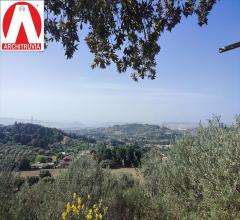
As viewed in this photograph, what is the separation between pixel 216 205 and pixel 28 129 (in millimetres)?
118068

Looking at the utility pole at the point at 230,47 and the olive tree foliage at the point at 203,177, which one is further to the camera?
the olive tree foliage at the point at 203,177

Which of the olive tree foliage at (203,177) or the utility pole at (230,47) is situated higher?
the utility pole at (230,47)

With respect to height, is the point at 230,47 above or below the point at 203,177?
above

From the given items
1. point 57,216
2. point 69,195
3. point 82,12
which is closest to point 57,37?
point 82,12

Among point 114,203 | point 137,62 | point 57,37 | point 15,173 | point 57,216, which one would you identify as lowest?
point 114,203

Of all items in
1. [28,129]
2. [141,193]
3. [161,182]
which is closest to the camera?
[161,182]

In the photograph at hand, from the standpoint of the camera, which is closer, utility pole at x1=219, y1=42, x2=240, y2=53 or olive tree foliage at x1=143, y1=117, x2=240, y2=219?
utility pole at x1=219, y1=42, x2=240, y2=53

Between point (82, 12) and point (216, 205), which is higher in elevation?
point (82, 12)

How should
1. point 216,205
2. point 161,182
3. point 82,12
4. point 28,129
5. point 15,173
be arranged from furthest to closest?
1. point 28,129
2. point 161,182
3. point 15,173
4. point 216,205
5. point 82,12

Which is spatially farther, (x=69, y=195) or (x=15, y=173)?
(x=69, y=195)

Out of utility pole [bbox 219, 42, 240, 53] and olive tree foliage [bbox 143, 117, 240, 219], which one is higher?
utility pole [bbox 219, 42, 240, 53]

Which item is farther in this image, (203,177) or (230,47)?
(203,177)

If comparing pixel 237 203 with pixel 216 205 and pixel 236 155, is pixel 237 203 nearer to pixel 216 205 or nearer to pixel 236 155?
pixel 216 205

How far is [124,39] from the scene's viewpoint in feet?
19.9
